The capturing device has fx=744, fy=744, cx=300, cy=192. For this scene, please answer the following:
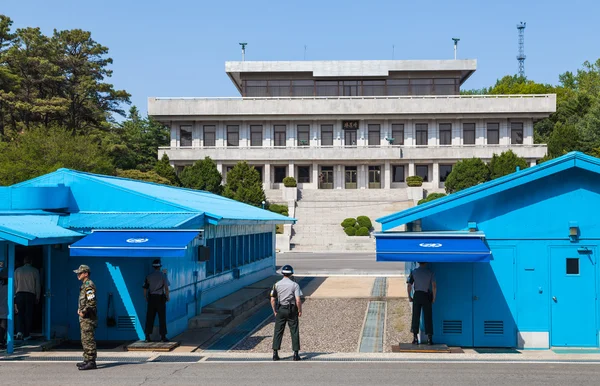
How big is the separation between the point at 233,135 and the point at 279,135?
4.78 meters

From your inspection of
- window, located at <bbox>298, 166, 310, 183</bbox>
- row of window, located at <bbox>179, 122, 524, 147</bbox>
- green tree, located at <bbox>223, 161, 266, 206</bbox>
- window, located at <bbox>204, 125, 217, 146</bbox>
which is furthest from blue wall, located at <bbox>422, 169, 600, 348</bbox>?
window, located at <bbox>204, 125, 217, 146</bbox>

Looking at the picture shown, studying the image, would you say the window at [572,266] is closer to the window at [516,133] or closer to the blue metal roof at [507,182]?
the blue metal roof at [507,182]

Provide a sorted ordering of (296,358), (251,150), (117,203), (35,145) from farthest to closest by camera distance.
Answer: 1. (251,150)
2. (35,145)
3. (117,203)
4. (296,358)

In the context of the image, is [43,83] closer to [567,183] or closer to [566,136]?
[566,136]

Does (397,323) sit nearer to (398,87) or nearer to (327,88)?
(327,88)

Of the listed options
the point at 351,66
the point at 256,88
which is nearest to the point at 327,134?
the point at 351,66

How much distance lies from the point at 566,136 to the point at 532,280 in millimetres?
59235

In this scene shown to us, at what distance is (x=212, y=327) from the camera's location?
59.0ft

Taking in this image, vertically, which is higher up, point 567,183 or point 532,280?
point 567,183

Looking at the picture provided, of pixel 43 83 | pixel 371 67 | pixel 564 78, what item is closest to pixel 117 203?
pixel 43 83

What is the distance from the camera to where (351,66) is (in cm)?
8000

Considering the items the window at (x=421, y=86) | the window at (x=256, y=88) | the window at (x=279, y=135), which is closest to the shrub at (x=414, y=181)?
the window at (x=279, y=135)

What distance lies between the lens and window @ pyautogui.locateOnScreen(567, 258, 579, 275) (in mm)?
15539

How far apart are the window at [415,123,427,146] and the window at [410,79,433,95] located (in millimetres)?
6057
